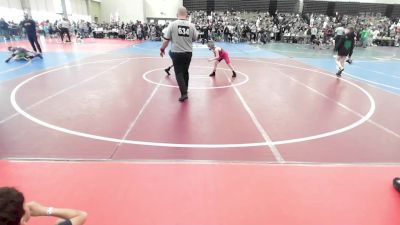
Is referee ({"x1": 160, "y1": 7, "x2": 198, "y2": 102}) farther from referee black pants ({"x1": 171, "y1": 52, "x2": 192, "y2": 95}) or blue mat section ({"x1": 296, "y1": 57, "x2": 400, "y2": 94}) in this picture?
blue mat section ({"x1": 296, "y1": 57, "x2": 400, "y2": 94})

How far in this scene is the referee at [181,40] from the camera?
6023mm

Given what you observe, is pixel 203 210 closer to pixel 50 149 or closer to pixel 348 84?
pixel 50 149

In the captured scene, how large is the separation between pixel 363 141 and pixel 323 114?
4.15 ft

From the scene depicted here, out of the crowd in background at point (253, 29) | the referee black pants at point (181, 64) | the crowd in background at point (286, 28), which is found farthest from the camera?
the crowd in background at point (286, 28)

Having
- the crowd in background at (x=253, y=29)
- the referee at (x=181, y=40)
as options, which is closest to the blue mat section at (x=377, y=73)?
the referee at (x=181, y=40)

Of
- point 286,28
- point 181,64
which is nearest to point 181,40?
point 181,64

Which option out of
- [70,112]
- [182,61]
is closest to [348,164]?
[182,61]

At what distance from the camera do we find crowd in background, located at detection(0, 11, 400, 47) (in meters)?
22.7

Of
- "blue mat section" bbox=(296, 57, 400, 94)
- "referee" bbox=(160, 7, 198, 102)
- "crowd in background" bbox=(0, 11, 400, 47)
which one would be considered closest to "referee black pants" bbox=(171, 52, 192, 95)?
"referee" bbox=(160, 7, 198, 102)

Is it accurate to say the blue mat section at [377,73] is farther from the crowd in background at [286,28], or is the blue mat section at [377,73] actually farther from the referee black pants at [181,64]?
the crowd in background at [286,28]

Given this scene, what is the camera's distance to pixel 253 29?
23719mm

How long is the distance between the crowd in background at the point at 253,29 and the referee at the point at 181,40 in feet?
54.3

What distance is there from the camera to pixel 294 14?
28844 mm

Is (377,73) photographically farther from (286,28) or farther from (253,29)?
(286,28)
